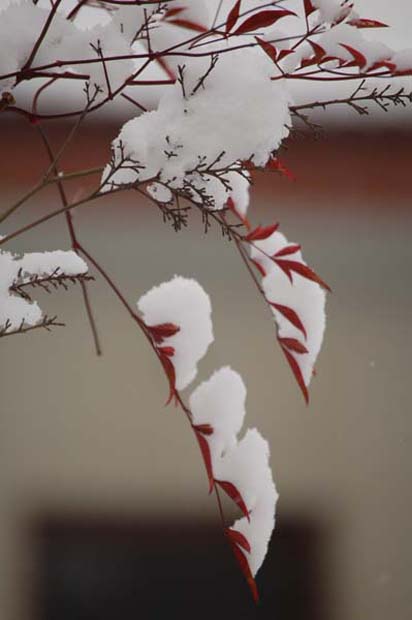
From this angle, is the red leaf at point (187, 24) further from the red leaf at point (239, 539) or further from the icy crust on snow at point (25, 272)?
the red leaf at point (239, 539)

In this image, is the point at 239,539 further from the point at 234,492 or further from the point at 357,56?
the point at 357,56

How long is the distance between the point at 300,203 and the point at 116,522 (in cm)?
89

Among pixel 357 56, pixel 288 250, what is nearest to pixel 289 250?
pixel 288 250

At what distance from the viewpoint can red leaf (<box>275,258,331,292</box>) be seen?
0.41m

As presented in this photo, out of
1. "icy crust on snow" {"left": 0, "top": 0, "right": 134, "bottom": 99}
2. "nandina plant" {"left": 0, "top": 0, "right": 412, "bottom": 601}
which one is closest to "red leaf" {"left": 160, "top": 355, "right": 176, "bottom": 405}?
"nandina plant" {"left": 0, "top": 0, "right": 412, "bottom": 601}

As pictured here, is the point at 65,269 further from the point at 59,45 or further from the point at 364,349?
the point at 364,349

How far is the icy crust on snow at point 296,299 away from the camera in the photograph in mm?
435

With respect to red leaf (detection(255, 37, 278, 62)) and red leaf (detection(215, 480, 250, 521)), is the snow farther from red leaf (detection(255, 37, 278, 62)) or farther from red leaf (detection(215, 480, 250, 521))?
red leaf (detection(255, 37, 278, 62))

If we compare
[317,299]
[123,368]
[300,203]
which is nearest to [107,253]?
[123,368]

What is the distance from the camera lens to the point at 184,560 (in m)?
2.03

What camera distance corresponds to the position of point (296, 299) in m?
0.44

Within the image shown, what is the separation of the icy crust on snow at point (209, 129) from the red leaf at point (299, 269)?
68 mm

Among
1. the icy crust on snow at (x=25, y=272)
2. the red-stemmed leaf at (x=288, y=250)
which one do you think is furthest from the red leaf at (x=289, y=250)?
the icy crust on snow at (x=25, y=272)

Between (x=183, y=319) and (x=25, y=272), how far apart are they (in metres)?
0.08
